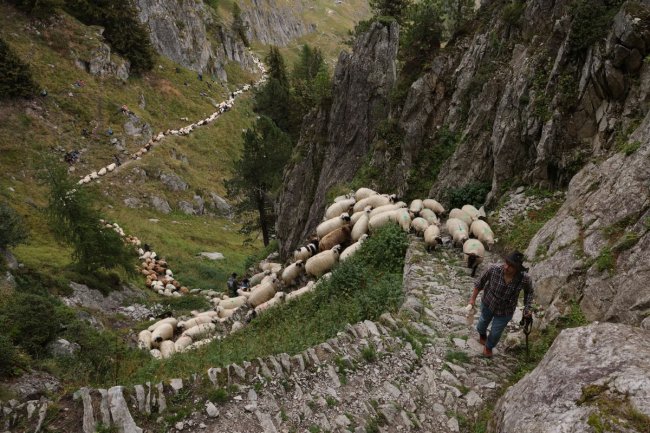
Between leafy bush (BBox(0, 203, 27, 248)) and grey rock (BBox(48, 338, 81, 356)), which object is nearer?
grey rock (BBox(48, 338, 81, 356))

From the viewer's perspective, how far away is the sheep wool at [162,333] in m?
23.1

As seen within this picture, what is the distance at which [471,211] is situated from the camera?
60.4 ft

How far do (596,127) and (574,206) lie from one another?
431cm

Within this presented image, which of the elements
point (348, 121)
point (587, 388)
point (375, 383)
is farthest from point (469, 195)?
Answer: point (348, 121)

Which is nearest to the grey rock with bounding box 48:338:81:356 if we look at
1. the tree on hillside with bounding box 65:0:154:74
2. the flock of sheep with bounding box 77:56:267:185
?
the flock of sheep with bounding box 77:56:267:185

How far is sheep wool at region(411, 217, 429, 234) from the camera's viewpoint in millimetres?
18266

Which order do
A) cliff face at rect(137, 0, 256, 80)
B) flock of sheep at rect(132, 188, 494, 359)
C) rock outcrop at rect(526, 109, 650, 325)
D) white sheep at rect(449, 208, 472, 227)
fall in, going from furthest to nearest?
cliff face at rect(137, 0, 256, 80) → white sheep at rect(449, 208, 472, 227) → flock of sheep at rect(132, 188, 494, 359) → rock outcrop at rect(526, 109, 650, 325)

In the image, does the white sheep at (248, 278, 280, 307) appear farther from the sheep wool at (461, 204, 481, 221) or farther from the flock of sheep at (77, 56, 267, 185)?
the flock of sheep at (77, 56, 267, 185)

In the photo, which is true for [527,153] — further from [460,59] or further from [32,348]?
[32,348]

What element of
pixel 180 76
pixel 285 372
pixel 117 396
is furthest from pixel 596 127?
pixel 180 76

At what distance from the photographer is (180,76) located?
80.5 metres

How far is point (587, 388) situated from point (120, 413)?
821 cm

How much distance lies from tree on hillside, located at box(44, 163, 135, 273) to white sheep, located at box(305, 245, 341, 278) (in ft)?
60.8

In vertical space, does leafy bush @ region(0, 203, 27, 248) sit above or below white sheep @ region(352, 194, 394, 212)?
below
